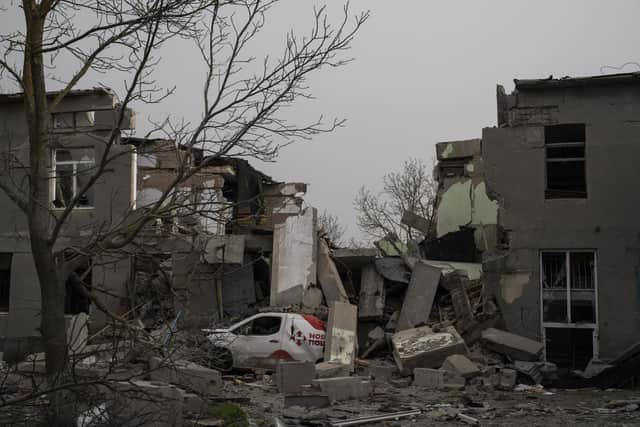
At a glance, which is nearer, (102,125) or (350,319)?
(350,319)

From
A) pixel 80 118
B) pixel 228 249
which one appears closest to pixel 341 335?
pixel 228 249

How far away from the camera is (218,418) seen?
10.2 m

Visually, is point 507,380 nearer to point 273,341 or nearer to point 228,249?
point 273,341

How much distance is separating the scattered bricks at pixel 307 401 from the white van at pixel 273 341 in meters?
3.47

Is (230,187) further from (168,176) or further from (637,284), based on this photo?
(637,284)

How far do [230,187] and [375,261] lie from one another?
709cm

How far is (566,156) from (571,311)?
3.60 meters

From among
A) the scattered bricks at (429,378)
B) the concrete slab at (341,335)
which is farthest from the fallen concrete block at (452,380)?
the concrete slab at (341,335)

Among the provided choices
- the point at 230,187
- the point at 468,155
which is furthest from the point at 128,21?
the point at 468,155

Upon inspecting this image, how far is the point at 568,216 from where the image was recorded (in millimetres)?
17141

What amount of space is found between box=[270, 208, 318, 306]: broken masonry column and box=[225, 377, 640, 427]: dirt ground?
416cm

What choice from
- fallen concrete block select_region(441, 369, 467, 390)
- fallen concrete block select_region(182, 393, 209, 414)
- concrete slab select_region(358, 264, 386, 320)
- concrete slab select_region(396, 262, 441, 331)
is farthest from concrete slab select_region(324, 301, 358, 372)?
fallen concrete block select_region(182, 393, 209, 414)

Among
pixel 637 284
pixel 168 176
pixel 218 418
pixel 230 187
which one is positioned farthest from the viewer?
pixel 230 187

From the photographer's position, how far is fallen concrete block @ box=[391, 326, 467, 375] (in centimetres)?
1573
